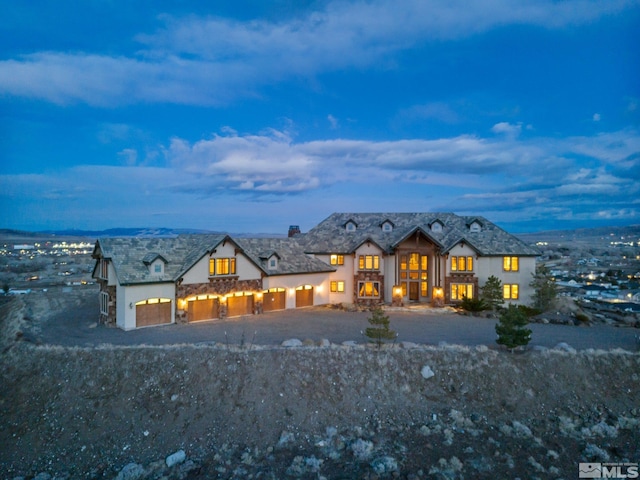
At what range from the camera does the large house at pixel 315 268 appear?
93.7ft

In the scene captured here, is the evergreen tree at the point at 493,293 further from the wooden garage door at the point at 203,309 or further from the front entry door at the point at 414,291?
the wooden garage door at the point at 203,309

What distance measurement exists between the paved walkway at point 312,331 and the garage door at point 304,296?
3.36 m

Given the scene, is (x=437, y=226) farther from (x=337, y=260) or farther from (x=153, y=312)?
(x=153, y=312)

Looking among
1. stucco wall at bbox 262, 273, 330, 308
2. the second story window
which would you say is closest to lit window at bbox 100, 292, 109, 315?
the second story window

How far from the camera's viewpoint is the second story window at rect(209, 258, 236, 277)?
101 feet

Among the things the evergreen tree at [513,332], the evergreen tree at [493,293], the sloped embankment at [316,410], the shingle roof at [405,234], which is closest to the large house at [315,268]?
the shingle roof at [405,234]

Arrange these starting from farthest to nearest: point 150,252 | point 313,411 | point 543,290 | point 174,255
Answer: point 543,290, point 174,255, point 150,252, point 313,411

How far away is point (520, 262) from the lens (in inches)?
1473

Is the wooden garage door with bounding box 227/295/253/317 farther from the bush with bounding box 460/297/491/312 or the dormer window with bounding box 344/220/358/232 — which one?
the bush with bounding box 460/297/491/312

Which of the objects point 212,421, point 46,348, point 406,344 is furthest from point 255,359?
point 46,348

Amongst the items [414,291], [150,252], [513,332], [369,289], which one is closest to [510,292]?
[414,291]

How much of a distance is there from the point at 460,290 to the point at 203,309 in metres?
22.3

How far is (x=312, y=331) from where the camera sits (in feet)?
88.6

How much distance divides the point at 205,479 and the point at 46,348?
1278cm
